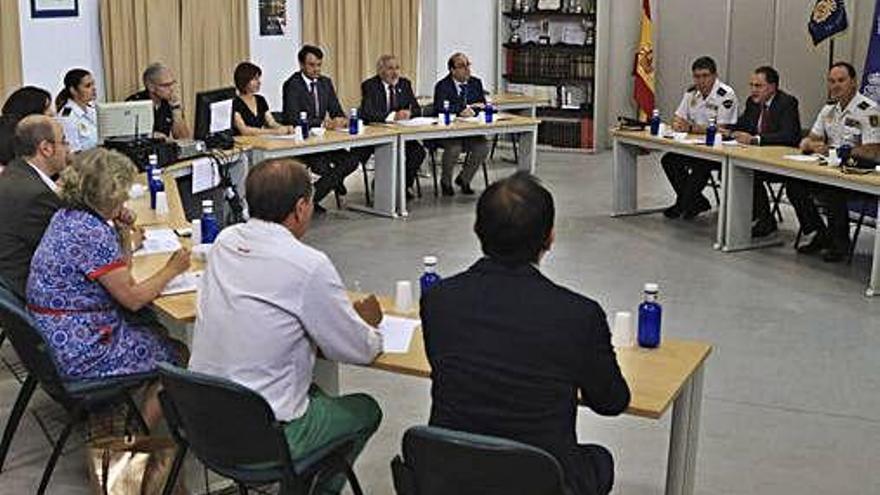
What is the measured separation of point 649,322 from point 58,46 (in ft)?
19.8

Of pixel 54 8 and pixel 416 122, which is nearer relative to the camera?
pixel 54 8

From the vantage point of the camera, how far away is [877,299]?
608 cm

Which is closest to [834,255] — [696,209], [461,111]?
[696,209]

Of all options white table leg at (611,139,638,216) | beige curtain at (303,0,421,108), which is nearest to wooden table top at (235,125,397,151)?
white table leg at (611,139,638,216)

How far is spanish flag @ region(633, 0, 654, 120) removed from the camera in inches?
442

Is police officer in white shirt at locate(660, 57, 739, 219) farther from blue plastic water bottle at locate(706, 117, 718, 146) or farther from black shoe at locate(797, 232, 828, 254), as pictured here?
black shoe at locate(797, 232, 828, 254)

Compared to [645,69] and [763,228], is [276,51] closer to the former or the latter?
[645,69]

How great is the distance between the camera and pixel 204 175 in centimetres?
641

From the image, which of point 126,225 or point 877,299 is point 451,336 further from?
point 877,299

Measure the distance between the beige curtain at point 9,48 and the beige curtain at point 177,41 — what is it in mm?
733

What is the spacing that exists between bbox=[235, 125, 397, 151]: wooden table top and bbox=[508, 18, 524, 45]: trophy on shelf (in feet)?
13.0

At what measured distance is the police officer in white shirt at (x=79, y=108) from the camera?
6699mm

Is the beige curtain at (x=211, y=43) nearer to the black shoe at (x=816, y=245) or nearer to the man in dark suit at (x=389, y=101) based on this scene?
→ the man in dark suit at (x=389, y=101)

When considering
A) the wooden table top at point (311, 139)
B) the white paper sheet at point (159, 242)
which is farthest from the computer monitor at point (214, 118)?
the white paper sheet at point (159, 242)
